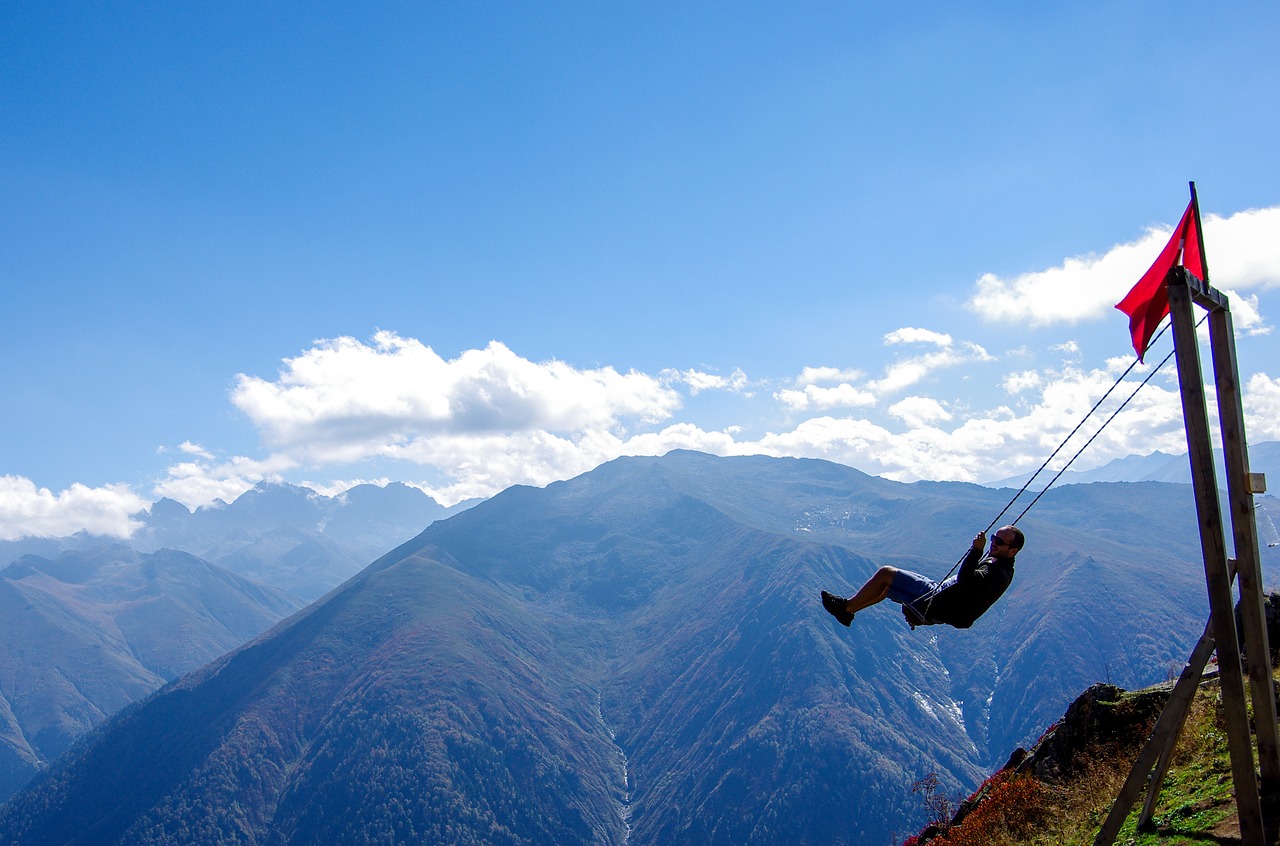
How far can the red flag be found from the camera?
10516 mm

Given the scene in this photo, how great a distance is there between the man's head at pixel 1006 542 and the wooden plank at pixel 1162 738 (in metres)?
A: 2.32

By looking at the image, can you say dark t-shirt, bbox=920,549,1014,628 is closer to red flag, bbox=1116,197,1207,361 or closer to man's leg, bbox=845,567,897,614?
man's leg, bbox=845,567,897,614

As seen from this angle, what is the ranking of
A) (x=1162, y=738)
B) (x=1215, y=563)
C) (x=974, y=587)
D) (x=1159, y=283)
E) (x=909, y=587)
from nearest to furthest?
(x=1215, y=563) < (x=1162, y=738) < (x=1159, y=283) < (x=974, y=587) < (x=909, y=587)

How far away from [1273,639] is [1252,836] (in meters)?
10.3

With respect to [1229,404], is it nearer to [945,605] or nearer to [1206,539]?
[1206,539]

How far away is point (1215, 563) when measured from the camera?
959 cm

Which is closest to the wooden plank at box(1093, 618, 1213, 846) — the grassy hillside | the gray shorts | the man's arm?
the grassy hillside

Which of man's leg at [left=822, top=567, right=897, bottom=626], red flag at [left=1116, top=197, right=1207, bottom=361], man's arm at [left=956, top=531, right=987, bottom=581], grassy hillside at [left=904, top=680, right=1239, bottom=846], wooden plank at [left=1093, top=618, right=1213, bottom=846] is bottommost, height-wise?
grassy hillside at [left=904, top=680, right=1239, bottom=846]

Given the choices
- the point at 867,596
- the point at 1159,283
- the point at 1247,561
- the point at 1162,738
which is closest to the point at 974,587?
the point at 867,596

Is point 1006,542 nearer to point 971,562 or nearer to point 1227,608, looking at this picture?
point 971,562

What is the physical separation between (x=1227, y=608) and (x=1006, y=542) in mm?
2567

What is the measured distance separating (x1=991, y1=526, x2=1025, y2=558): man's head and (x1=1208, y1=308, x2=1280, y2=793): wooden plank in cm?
247

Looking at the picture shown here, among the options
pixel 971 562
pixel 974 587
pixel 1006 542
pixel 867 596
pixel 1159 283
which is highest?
pixel 1159 283

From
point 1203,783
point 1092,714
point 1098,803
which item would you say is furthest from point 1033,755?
point 1203,783
